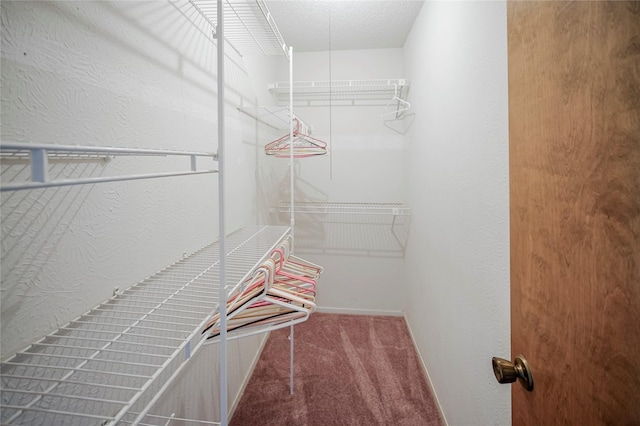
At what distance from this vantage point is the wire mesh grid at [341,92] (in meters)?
2.55

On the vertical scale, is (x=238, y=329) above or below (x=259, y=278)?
below

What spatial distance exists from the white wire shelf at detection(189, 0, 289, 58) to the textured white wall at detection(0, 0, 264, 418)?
0.26ft

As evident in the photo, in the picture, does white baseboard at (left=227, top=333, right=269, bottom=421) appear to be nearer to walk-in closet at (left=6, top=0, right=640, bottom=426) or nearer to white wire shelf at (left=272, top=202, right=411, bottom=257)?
walk-in closet at (left=6, top=0, right=640, bottom=426)

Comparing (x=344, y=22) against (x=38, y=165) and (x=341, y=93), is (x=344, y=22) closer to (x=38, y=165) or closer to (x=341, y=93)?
(x=341, y=93)

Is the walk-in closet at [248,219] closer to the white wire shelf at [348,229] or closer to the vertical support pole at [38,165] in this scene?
the vertical support pole at [38,165]

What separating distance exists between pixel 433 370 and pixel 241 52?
2.15 metres

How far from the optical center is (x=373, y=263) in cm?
279

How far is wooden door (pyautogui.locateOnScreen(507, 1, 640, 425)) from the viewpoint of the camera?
16.7 inches

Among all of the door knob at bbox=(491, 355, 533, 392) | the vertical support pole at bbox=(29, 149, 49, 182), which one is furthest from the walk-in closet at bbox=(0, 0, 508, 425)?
the door knob at bbox=(491, 355, 533, 392)

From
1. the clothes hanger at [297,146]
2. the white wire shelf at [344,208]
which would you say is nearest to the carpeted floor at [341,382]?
the white wire shelf at [344,208]

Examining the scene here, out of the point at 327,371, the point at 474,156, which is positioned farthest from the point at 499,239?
the point at 327,371

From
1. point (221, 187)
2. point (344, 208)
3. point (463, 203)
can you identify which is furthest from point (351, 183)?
point (221, 187)

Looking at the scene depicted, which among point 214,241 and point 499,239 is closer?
point 499,239

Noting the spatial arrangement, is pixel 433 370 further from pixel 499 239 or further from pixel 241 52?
pixel 241 52
